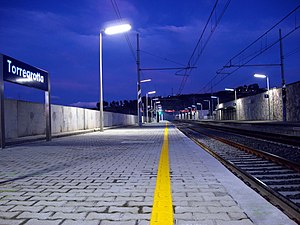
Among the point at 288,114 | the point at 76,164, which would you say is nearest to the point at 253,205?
→ the point at 76,164

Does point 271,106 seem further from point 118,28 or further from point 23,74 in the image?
point 23,74

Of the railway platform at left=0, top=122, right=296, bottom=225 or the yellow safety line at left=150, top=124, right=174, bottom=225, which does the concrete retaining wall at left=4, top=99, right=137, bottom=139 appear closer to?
the railway platform at left=0, top=122, right=296, bottom=225

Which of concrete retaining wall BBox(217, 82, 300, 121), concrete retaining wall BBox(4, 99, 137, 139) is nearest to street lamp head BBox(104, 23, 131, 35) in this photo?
concrete retaining wall BBox(4, 99, 137, 139)

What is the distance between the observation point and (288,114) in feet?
141

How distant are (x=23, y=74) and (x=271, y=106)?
4332cm

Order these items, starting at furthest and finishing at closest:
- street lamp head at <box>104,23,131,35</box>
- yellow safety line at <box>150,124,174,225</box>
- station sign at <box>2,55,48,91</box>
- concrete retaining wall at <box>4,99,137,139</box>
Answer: street lamp head at <box>104,23,131,35</box>
concrete retaining wall at <box>4,99,137,139</box>
station sign at <box>2,55,48,91</box>
yellow safety line at <box>150,124,174,225</box>

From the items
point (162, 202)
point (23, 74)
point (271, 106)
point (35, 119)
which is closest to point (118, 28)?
point (35, 119)

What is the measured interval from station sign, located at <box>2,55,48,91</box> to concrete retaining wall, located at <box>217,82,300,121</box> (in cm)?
3313

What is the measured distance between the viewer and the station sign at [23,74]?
1294 cm

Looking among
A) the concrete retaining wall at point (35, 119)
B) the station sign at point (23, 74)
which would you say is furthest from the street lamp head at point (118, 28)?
the concrete retaining wall at point (35, 119)

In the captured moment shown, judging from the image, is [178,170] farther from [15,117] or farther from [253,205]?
[15,117]

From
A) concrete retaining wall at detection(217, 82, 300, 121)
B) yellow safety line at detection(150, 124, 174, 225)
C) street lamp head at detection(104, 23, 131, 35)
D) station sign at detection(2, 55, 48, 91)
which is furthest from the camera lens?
concrete retaining wall at detection(217, 82, 300, 121)

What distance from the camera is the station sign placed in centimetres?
1294

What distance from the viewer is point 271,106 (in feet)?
164
